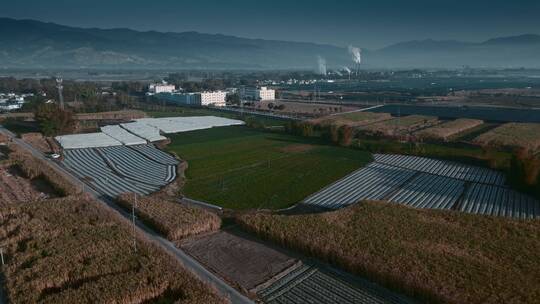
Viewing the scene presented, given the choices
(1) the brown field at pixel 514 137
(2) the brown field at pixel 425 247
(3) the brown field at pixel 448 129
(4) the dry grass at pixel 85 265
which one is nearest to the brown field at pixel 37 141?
(4) the dry grass at pixel 85 265

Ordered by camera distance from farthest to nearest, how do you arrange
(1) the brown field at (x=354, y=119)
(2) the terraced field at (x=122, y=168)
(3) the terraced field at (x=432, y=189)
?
(1) the brown field at (x=354, y=119) → (2) the terraced field at (x=122, y=168) → (3) the terraced field at (x=432, y=189)

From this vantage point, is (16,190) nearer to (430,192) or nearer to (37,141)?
(37,141)

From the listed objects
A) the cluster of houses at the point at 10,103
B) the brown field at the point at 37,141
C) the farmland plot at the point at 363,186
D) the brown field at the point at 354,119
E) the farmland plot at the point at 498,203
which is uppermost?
the cluster of houses at the point at 10,103

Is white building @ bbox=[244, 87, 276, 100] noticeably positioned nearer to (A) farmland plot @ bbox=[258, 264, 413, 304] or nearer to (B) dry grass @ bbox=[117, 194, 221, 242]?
(B) dry grass @ bbox=[117, 194, 221, 242]

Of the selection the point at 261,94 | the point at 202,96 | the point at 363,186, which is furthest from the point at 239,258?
the point at 261,94

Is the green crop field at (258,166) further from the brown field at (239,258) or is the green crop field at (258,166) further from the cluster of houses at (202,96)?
the cluster of houses at (202,96)

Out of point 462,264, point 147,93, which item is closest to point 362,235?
point 462,264

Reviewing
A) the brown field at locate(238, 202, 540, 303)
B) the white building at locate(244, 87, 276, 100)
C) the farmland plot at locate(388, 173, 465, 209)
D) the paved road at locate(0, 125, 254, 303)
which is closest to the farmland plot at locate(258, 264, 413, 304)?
the brown field at locate(238, 202, 540, 303)

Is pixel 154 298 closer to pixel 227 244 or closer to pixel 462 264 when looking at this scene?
pixel 227 244
